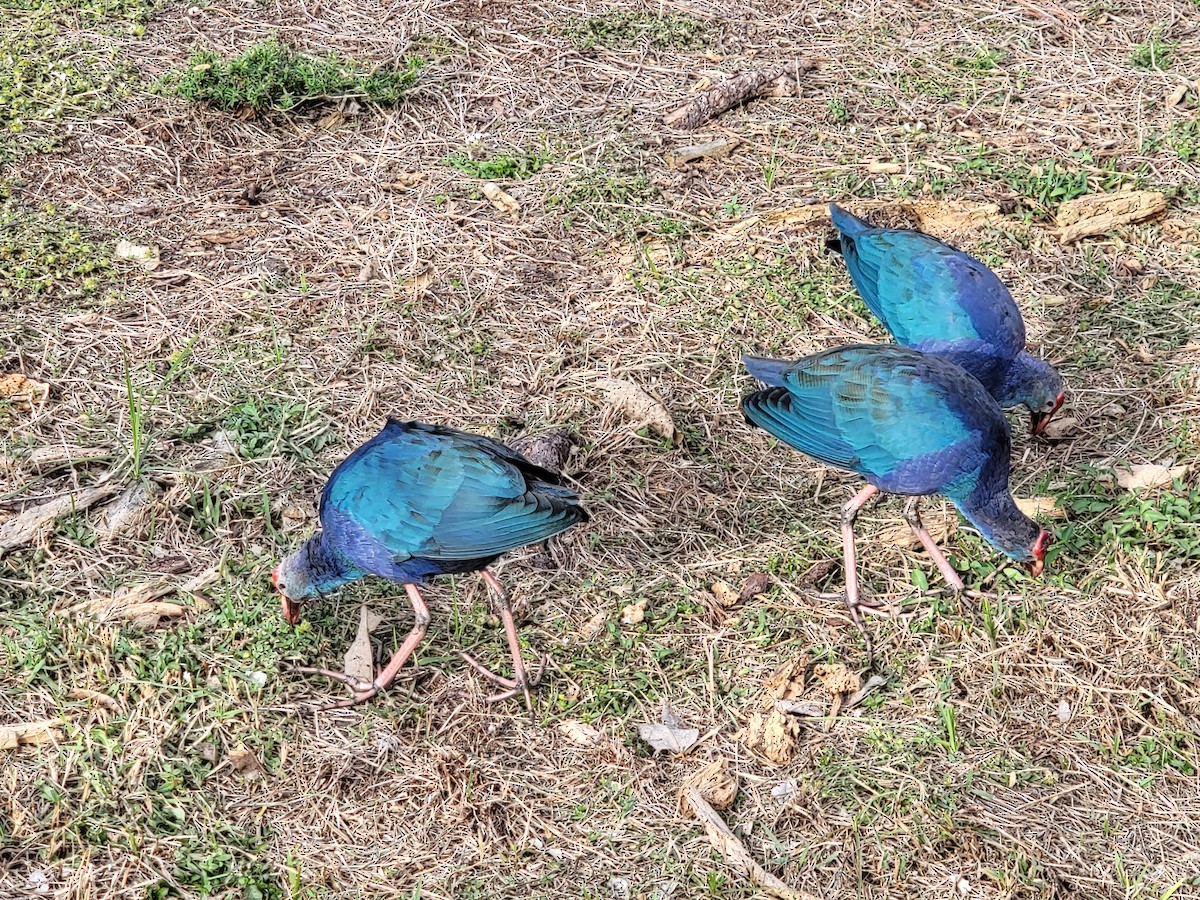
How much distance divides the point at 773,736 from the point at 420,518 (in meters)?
1.44

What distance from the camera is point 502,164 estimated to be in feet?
21.6

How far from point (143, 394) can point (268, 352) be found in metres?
0.58

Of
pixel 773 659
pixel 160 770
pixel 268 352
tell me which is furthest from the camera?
pixel 268 352

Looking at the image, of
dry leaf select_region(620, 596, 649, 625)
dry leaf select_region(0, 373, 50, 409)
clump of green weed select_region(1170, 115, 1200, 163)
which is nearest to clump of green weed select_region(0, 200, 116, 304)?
dry leaf select_region(0, 373, 50, 409)

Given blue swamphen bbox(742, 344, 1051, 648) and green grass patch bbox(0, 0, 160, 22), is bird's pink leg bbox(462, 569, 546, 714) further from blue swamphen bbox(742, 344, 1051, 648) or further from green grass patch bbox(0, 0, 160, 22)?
green grass patch bbox(0, 0, 160, 22)

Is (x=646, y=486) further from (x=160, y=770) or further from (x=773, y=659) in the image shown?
(x=160, y=770)

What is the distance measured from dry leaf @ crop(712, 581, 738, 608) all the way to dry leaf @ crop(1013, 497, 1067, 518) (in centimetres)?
126

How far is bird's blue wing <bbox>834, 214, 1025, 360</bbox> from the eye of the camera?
5.18 metres

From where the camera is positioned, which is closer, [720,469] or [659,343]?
[720,469]

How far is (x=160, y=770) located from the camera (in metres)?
4.10

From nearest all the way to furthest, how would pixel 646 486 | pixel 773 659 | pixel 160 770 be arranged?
pixel 160 770 < pixel 773 659 < pixel 646 486

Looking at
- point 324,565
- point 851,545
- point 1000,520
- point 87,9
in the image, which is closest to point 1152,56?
point 1000,520

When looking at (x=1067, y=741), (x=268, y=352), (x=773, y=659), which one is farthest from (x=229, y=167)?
(x=1067, y=741)

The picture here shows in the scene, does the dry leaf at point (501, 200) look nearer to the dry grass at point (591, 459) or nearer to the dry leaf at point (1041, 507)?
the dry grass at point (591, 459)
